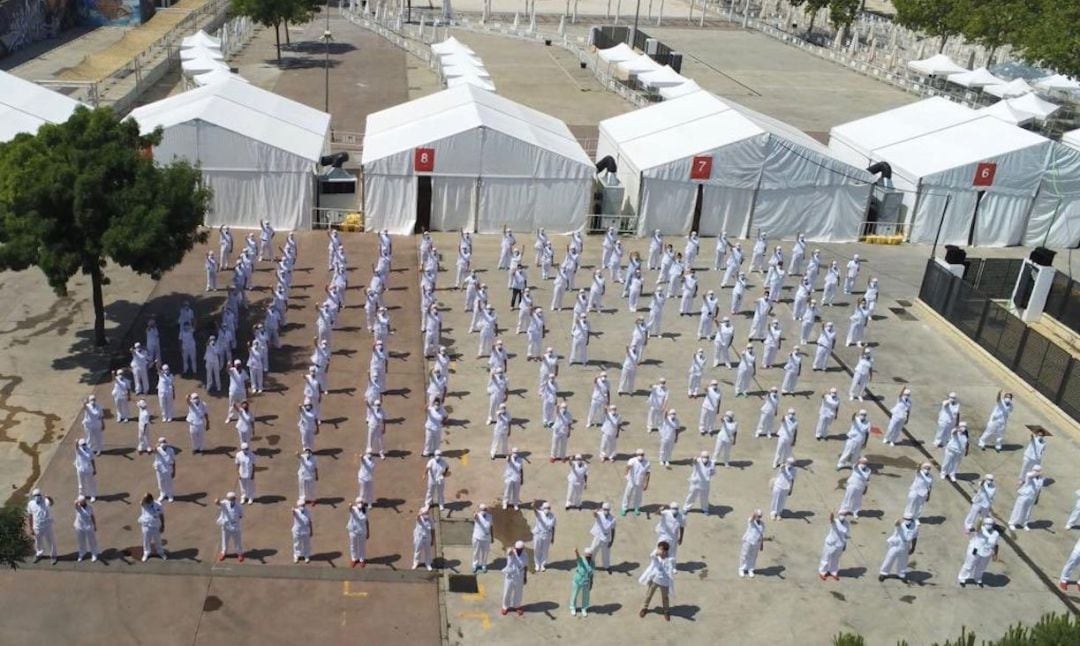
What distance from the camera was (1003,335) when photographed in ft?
77.2

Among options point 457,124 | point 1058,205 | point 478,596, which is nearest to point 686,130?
point 457,124

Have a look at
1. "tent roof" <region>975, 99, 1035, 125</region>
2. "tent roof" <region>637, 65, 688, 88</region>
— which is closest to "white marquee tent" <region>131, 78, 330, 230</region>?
"tent roof" <region>637, 65, 688, 88</region>

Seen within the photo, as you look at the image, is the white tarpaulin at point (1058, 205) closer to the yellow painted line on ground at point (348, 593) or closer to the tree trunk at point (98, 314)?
the yellow painted line on ground at point (348, 593)

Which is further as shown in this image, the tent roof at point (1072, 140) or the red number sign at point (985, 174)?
the tent roof at point (1072, 140)

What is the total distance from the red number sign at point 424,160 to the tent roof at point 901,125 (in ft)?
47.6

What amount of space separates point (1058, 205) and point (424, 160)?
1941 cm

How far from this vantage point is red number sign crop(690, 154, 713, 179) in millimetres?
29203

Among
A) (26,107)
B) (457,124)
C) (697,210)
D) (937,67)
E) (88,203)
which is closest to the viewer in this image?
(88,203)

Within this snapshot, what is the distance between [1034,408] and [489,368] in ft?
38.7

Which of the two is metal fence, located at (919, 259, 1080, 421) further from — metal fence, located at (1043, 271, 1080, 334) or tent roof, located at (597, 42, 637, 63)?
tent roof, located at (597, 42, 637, 63)

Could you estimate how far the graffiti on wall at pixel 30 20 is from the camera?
156ft

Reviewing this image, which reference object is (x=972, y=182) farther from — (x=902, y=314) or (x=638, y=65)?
(x=638, y=65)

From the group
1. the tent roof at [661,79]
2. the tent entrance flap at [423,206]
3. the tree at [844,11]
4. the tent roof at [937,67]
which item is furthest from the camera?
the tree at [844,11]

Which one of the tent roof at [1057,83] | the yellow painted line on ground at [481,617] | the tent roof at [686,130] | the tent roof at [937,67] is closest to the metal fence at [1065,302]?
the tent roof at [686,130]
